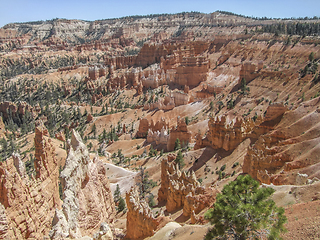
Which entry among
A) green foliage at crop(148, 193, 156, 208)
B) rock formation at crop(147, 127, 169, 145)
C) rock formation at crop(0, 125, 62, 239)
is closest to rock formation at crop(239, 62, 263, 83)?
rock formation at crop(147, 127, 169, 145)

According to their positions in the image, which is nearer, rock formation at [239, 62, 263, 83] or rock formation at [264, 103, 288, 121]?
rock formation at [264, 103, 288, 121]

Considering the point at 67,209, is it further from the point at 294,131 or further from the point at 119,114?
the point at 119,114

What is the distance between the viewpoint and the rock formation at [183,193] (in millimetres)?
20172

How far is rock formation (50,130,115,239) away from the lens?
1241 cm

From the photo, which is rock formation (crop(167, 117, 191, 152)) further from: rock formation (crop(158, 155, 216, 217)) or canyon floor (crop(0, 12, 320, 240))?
rock formation (crop(158, 155, 216, 217))

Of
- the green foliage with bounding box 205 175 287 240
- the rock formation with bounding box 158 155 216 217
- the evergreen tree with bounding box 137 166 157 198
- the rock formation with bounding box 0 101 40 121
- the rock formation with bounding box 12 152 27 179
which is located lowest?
the rock formation with bounding box 0 101 40 121

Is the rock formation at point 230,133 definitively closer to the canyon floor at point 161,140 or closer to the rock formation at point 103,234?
the canyon floor at point 161,140

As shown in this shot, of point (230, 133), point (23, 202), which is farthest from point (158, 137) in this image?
point (23, 202)

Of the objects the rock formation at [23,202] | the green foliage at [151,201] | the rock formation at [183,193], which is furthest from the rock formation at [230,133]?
the rock formation at [23,202]

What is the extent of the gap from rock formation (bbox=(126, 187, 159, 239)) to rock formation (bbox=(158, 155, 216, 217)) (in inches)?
128

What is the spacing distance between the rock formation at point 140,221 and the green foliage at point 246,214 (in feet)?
29.4

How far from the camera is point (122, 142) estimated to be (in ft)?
190

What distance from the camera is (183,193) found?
2336 centimetres

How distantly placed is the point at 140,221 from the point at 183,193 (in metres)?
5.46
